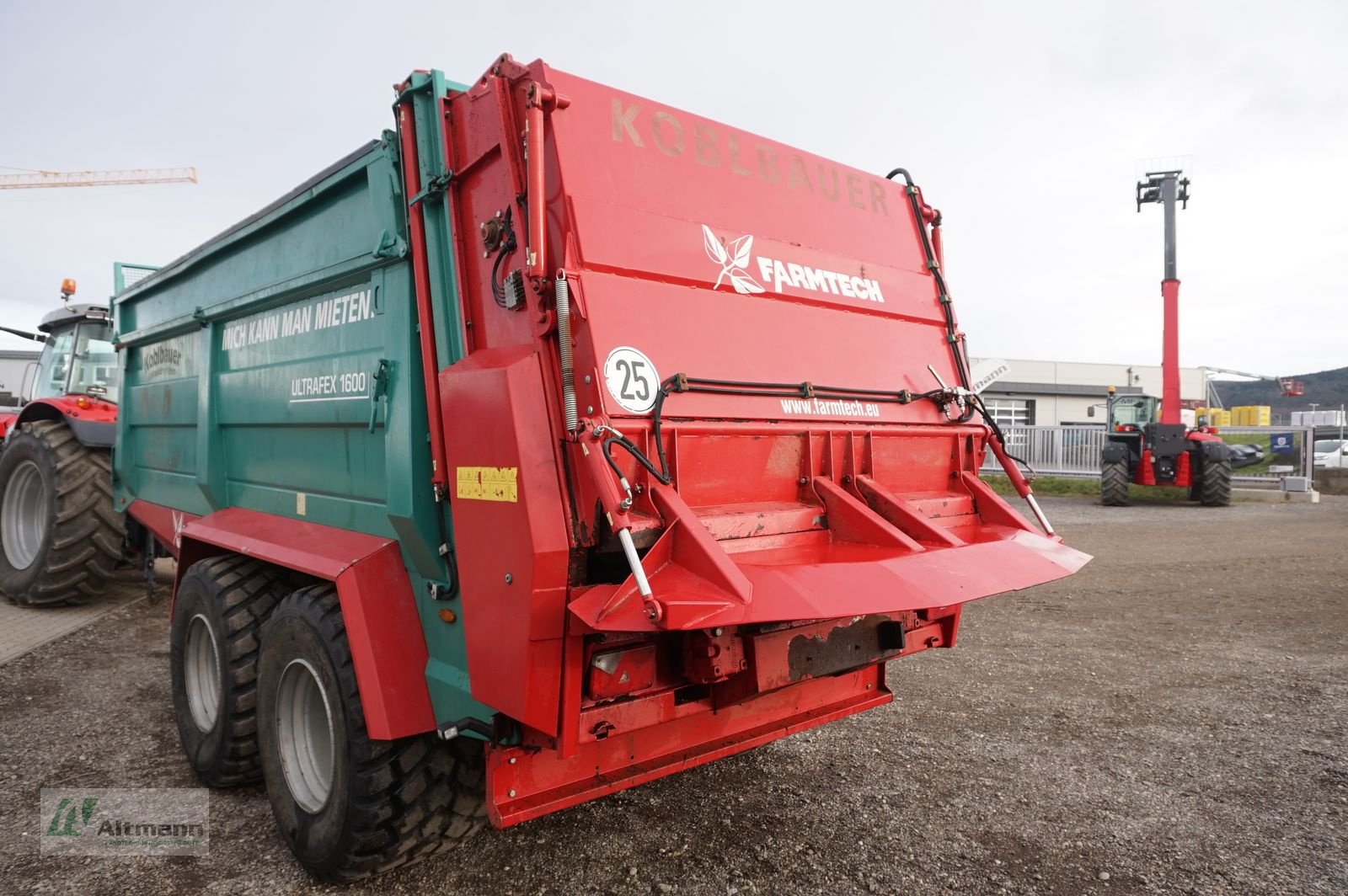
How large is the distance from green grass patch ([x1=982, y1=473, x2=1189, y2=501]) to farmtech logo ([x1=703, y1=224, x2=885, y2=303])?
14.9 meters

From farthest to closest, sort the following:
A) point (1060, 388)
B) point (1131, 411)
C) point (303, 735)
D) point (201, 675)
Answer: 1. point (1060, 388)
2. point (1131, 411)
3. point (201, 675)
4. point (303, 735)

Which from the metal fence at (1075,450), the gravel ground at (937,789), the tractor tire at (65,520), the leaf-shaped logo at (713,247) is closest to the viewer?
the gravel ground at (937,789)

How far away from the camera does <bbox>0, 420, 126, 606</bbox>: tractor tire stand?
597 centimetres

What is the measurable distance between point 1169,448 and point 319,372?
1537cm

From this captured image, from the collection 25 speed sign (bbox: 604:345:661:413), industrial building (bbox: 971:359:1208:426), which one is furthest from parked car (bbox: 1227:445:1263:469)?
25 speed sign (bbox: 604:345:661:413)

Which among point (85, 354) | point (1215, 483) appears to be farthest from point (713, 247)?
point (1215, 483)

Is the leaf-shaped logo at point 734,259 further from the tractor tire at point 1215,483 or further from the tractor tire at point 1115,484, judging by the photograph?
the tractor tire at point 1215,483

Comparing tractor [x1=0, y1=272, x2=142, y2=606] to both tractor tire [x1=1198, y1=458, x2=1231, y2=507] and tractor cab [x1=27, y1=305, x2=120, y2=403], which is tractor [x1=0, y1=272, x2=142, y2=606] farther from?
tractor tire [x1=1198, y1=458, x2=1231, y2=507]

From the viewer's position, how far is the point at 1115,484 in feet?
49.8

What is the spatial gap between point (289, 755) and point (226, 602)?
76cm

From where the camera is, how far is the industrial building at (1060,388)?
36500 millimetres

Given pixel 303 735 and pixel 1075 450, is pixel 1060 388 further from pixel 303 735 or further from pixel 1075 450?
pixel 303 735

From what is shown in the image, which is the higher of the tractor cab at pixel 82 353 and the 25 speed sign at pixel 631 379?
the tractor cab at pixel 82 353

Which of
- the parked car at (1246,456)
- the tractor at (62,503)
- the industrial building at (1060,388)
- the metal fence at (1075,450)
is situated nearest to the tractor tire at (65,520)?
the tractor at (62,503)
